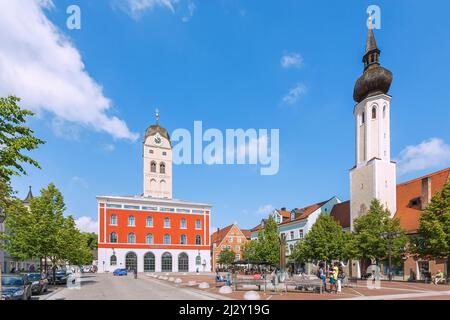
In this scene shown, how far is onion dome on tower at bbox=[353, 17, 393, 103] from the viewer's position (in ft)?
157

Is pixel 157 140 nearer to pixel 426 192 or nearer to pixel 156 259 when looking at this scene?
pixel 156 259

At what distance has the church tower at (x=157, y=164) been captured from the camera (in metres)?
79.8

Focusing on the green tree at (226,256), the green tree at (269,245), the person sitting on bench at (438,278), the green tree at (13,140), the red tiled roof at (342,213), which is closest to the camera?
the green tree at (13,140)

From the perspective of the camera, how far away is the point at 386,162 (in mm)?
48219

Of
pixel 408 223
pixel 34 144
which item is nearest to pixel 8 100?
pixel 34 144

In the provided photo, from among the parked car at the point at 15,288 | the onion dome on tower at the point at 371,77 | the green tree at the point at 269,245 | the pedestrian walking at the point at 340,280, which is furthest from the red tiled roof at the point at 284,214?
the parked car at the point at 15,288

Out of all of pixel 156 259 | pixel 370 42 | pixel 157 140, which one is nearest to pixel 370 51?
pixel 370 42

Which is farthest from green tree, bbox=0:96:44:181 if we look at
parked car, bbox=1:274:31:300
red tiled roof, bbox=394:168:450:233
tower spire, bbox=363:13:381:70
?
tower spire, bbox=363:13:381:70

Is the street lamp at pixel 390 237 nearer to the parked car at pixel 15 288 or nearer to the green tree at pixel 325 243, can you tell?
the green tree at pixel 325 243

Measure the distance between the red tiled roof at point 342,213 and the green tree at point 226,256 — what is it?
2778 cm

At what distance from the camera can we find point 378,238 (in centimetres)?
3838

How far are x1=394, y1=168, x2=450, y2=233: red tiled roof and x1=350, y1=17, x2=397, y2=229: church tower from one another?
1253 millimetres

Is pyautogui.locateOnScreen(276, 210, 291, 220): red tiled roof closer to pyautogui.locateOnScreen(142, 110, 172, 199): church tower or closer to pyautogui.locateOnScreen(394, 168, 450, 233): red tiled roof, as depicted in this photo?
pyautogui.locateOnScreen(142, 110, 172, 199): church tower

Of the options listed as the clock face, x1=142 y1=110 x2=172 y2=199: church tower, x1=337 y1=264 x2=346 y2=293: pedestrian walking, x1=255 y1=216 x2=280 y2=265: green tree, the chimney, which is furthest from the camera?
the clock face
